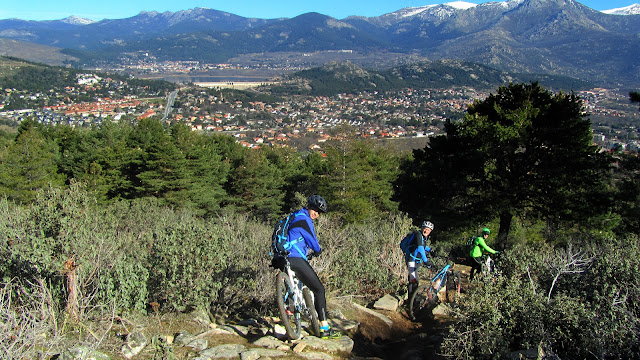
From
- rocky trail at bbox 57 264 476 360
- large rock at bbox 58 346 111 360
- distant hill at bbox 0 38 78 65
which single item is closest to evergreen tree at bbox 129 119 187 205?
rocky trail at bbox 57 264 476 360

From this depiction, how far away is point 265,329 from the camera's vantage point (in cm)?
421

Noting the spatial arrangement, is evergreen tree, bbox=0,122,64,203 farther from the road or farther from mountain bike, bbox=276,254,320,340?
the road

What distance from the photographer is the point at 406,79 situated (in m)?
169

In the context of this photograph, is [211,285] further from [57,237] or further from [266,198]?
[266,198]

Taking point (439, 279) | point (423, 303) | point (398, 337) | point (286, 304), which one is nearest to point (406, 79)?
point (439, 279)

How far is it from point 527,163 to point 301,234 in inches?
456

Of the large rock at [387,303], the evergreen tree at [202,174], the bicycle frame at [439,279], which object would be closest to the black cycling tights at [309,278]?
the large rock at [387,303]

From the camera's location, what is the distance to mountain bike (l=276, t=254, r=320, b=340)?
3832mm

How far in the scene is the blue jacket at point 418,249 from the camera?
17.6 feet

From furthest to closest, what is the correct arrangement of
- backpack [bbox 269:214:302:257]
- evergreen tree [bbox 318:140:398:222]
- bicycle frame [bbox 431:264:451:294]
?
evergreen tree [bbox 318:140:398:222] → bicycle frame [bbox 431:264:451:294] → backpack [bbox 269:214:302:257]

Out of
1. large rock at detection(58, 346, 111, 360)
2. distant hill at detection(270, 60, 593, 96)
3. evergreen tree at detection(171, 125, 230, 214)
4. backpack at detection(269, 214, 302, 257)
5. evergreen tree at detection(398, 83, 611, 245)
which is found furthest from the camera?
distant hill at detection(270, 60, 593, 96)

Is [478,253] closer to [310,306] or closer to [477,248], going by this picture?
[477,248]

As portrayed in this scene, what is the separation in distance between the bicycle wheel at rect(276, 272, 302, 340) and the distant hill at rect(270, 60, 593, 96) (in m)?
139

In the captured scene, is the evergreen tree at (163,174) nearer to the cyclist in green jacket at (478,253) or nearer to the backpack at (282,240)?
the cyclist in green jacket at (478,253)
